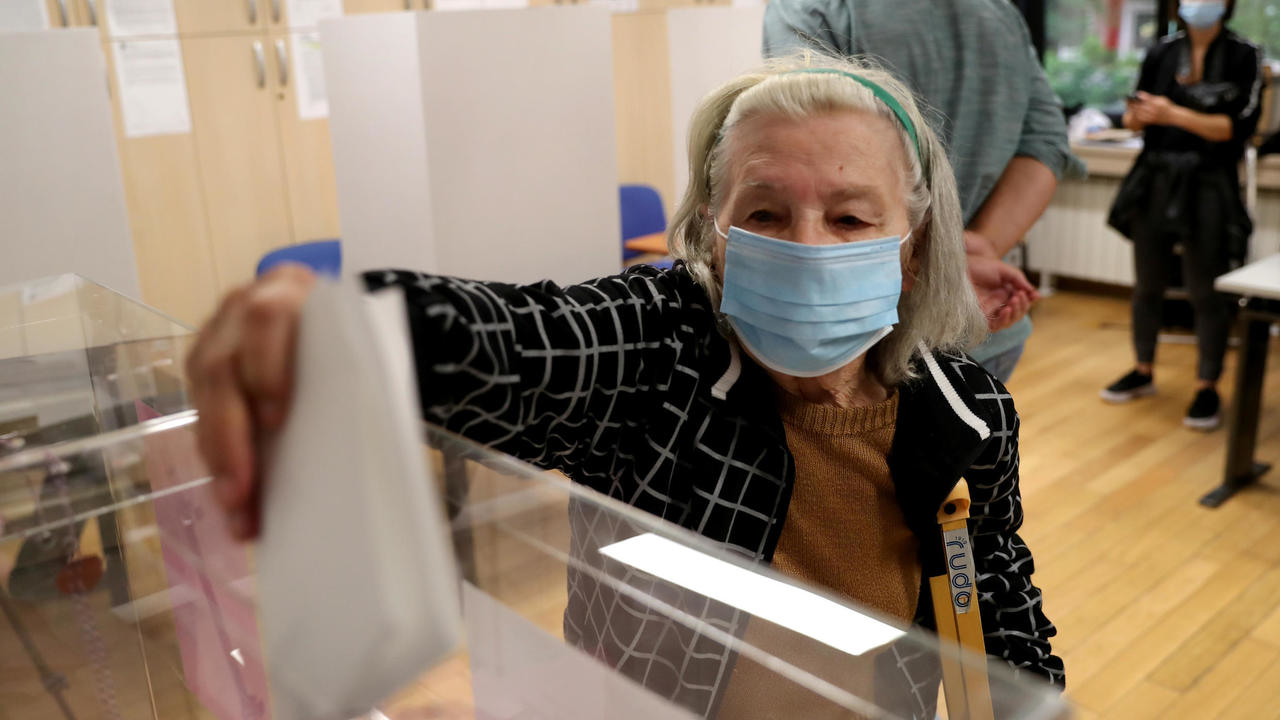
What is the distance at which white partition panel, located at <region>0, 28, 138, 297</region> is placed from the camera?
212cm

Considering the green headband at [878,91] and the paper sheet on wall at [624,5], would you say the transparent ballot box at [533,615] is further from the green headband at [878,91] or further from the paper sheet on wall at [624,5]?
the paper sheet on wall at [624,5]

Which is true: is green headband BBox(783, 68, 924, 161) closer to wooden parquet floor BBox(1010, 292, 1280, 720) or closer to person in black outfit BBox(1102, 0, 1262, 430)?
wooden parquet floor BBox(1010, 292, 1280, 720)

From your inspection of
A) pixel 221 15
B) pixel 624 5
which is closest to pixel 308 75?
pixel 221 15

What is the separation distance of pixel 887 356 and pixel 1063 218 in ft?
17.9

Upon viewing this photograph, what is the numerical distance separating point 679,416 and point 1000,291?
2.54 ft

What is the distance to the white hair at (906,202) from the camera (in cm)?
105

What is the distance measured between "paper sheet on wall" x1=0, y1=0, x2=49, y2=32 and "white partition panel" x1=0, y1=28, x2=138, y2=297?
6.01 feet

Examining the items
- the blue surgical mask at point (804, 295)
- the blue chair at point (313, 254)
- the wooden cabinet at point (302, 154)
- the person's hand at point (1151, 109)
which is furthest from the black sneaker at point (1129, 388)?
the blue surgical mask at point (804, 295)

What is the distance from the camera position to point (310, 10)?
4273 millimetres

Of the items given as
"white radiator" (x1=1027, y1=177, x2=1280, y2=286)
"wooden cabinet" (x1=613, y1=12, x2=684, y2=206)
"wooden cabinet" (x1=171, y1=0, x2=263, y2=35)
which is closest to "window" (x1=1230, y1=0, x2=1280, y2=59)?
"white radiator" (x1=1027, y1=177, x2=1280, y2=286)

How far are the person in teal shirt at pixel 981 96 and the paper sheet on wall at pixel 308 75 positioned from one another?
3.05m

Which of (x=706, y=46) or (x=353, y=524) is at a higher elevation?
(x=706, y=46)

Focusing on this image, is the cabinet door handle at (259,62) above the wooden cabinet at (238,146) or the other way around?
above

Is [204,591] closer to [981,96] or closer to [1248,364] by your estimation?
[981,96]
